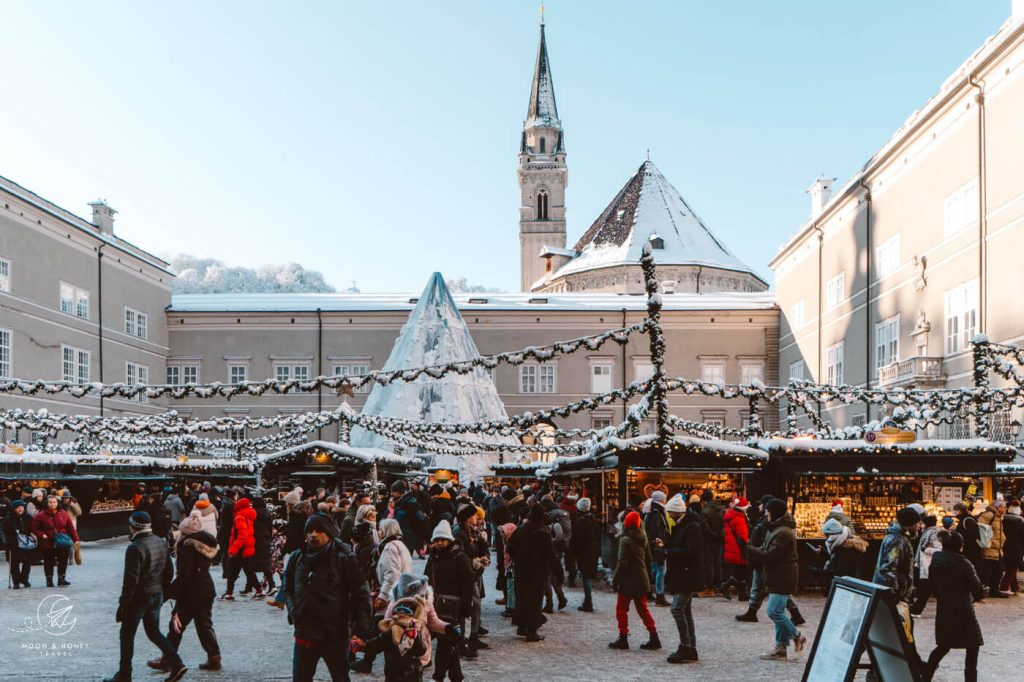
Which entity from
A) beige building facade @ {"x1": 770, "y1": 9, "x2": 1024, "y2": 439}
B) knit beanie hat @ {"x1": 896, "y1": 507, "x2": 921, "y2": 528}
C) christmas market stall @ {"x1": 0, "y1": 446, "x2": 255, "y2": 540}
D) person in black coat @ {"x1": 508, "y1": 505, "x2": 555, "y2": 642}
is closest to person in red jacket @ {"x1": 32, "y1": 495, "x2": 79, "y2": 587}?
christmas market stall @ {"x1": 0, "y1": 446, "x2": 255, "y2": 540}

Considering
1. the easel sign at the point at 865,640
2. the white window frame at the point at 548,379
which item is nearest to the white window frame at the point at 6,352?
the white window frame at the point at 548,379

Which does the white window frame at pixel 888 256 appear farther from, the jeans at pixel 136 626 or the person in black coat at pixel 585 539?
the jeans at pixel 136 626

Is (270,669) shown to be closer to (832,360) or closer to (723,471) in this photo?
(723,471)

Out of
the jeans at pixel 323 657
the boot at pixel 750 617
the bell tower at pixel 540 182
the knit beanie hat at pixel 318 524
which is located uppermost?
the bell tower at pixel 540 182

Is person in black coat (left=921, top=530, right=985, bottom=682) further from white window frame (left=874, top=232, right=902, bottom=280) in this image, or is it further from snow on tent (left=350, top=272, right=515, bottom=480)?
white window frame (left=874, top=232, right=902, bottom=280)

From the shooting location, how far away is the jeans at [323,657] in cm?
751

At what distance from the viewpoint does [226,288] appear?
117m

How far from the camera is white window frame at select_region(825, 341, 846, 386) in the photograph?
4228 centimetres

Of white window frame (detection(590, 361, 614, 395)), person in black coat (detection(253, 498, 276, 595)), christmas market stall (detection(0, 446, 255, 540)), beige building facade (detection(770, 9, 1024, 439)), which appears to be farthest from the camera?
white window frame (detection(590, 361, 614, 395))

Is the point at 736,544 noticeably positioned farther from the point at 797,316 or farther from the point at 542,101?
the point at 542,101

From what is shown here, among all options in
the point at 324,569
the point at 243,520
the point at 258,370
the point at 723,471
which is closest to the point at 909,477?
the point at 723,471

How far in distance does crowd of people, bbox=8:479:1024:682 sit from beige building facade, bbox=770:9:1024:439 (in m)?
12.7

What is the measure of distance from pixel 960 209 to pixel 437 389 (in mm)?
16988

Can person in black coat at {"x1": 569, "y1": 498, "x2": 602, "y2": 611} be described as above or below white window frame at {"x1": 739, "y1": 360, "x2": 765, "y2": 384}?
below
